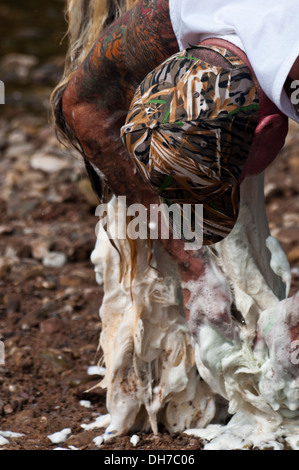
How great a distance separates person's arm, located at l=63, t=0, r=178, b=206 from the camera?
163cm

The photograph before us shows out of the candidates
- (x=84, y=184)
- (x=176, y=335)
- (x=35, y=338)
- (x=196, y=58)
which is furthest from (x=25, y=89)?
(x=196, y=58)

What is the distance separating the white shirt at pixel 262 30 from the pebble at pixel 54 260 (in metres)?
1.93

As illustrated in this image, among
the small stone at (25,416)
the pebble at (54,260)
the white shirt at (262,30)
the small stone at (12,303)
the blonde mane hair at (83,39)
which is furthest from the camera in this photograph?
the pebble at (54,260)

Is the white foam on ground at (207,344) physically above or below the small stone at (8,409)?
above

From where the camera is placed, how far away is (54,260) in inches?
127

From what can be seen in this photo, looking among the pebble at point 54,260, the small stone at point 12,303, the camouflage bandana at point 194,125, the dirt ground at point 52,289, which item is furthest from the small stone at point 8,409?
the pebble at point 54,260

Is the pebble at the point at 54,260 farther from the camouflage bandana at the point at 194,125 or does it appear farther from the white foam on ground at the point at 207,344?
the camouflage bandana at the point at 194,125

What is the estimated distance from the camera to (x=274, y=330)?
1.64 metres

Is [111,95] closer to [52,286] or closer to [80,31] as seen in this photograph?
[80,31]

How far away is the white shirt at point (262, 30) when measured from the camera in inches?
49.6

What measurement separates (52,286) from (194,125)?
1761 millimetres

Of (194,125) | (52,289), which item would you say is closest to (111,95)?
(194,125)

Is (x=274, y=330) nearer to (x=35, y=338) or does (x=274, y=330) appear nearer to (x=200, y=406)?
(x=200, y=406)

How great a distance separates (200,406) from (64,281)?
1.18 m
